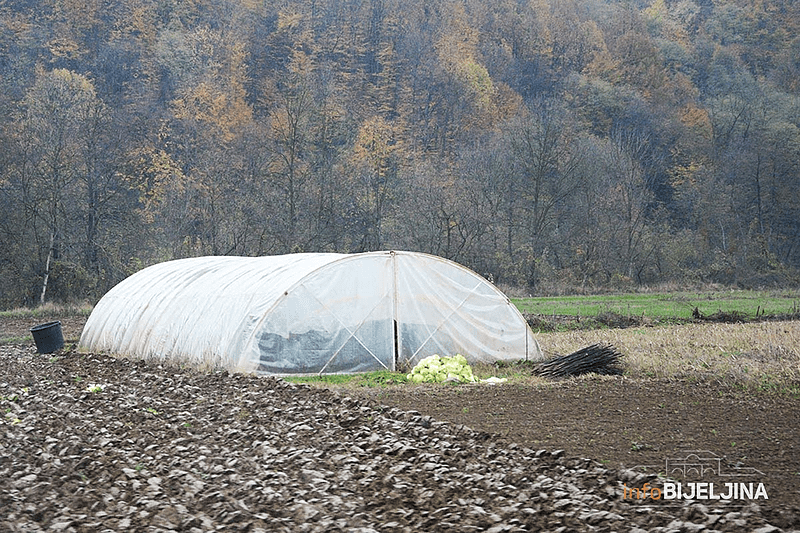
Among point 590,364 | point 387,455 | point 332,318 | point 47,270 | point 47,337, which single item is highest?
point 47,270

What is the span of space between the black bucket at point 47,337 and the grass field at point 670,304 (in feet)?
50.4

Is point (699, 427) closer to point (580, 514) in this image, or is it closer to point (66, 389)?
point (580, 514)

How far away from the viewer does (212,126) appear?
2195 inches

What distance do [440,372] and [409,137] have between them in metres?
49.0

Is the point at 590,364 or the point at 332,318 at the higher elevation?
the point at 332,318

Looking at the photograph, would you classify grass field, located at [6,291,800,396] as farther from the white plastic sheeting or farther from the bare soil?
the bare soil

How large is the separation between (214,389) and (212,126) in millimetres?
44795

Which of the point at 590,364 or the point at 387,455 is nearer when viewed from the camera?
the point at 387,455

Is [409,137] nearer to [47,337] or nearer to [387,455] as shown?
[47,337]

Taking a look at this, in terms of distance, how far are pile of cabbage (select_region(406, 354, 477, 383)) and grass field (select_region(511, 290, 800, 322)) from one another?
12807 mm

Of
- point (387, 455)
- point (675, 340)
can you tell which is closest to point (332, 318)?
point (387, 455)

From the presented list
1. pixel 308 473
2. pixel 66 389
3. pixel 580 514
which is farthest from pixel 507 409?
pixel 66 389

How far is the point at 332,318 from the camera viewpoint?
15883 mm

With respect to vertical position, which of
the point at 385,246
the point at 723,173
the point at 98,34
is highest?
the point at 98,34
